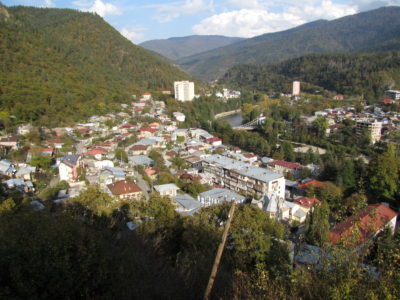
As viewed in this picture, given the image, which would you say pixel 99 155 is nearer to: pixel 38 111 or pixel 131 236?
pixel 38 111

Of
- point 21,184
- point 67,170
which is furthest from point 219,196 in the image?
point 21,184

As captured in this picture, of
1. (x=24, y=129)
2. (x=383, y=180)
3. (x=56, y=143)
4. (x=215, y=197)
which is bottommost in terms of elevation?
(x=215, y=197)

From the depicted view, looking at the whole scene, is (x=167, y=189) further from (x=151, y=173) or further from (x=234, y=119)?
(x=234, y=119)

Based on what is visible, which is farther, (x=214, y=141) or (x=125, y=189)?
(x=214, y=141)

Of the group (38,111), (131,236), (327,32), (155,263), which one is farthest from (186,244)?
(327,32)

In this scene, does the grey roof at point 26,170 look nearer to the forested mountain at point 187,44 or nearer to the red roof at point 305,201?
the red roof at point 305,201

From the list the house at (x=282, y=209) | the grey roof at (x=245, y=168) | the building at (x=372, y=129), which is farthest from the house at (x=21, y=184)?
the building at (x=372, y=129)
